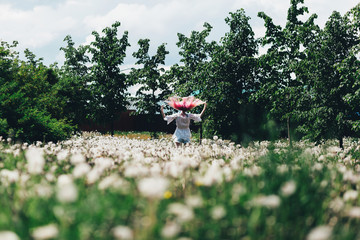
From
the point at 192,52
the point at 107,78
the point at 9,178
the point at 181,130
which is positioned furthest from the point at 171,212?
the point at 107,78

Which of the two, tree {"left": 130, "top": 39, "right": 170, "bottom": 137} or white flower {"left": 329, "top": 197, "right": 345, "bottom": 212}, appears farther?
tree {"left": 130, "top": 39, "right": 170, "bottom": 137}

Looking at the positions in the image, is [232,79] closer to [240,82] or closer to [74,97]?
[240,82]

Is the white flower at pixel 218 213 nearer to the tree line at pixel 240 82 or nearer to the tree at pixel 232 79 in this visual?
the tree line at pixel 240 82

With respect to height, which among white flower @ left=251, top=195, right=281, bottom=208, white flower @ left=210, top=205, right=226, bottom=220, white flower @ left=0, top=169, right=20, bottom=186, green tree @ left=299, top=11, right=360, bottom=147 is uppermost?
green tree @ left=299, top=11, right=360, bottom=147

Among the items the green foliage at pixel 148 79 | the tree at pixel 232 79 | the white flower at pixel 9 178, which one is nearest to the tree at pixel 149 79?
the green foliage at pixel 148 79

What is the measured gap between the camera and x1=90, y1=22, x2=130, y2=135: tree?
28.3m

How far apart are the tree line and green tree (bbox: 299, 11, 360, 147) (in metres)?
0.04

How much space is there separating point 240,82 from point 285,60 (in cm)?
380

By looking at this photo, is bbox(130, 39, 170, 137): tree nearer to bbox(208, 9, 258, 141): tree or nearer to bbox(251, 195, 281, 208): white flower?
bbox(208, 9, 258, 141): tree

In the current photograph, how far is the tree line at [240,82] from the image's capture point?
11.7 meters

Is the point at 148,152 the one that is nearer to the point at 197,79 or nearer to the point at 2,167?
the point at 2,167

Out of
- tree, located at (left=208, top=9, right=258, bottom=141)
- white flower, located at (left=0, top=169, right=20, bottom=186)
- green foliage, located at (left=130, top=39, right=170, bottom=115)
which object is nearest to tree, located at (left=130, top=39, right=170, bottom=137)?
green foliage, located at (left=130, top=39, right=170, bottom=115)

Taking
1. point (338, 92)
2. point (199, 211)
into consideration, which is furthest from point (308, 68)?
point (199, 211)

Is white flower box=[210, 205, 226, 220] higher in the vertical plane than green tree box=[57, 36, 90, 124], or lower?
lower
